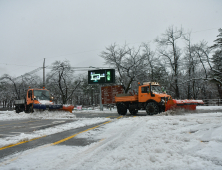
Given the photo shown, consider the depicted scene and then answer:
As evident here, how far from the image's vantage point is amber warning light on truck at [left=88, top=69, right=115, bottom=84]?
24109 mm

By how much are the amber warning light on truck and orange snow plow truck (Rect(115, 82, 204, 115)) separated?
8819 mm

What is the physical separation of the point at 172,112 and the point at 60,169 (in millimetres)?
10826

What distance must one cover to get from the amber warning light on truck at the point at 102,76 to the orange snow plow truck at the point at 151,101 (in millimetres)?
8819

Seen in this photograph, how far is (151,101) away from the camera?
13820 mm

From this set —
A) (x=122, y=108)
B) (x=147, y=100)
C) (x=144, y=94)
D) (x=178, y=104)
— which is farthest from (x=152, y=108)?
(x=122, y=108)

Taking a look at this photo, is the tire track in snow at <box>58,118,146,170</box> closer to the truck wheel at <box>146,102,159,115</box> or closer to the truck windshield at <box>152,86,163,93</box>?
the truck wheel at <box>146,102,159,115</box>

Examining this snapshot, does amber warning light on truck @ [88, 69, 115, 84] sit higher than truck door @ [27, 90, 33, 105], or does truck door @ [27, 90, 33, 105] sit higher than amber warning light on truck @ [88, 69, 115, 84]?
amber warning light on truck @ [88, 69, 115, 84]

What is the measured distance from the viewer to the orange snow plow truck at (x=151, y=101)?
510 inches

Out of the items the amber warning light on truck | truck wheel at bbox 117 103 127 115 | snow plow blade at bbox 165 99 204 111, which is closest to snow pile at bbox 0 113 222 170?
snow plow blade at bbox 165 99 204 111

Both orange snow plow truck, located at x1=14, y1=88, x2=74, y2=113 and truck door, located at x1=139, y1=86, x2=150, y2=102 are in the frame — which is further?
orange snow plow truck, located at x1=14, y1=88, x2=74, y2=113

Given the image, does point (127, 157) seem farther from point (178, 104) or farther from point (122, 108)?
point (122, 108)

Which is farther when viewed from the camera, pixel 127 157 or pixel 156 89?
pixel 156 89

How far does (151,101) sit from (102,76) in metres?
11.7

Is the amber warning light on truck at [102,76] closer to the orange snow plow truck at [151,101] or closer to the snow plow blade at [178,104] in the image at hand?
the orange snow plow truck at [151,101]
